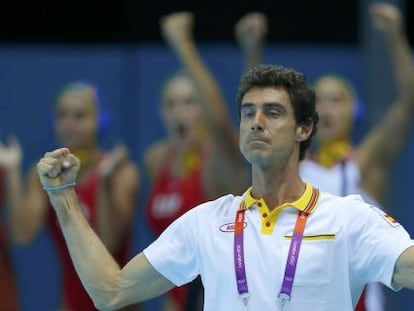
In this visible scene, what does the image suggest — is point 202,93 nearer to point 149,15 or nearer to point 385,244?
point 149,15

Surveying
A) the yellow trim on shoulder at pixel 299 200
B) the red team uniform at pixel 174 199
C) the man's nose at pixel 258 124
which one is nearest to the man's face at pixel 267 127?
the man's nose at pixel 258 124

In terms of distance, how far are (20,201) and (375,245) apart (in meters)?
3.66

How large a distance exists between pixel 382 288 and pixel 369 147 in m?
0.93

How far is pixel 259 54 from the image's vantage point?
722 centimetres

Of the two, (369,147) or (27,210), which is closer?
(369,147)

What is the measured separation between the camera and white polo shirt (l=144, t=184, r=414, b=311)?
14.4 feet

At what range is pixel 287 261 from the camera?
4.39 metres

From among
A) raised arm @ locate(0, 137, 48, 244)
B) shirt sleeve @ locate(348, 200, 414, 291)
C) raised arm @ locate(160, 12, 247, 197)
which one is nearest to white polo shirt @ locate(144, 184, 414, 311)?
shirt sleeve @ locate(348, 200, 414, 291)

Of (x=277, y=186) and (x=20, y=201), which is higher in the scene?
(x=277, y=186)

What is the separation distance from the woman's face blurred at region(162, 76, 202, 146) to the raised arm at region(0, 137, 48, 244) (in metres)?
0.85

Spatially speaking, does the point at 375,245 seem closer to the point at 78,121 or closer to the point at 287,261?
the point at 287,261

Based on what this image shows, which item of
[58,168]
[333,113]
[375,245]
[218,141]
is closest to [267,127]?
[375,245]

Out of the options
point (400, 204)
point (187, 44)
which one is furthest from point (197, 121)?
point (400, 204)

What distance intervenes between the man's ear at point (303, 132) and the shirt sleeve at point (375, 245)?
0.33 metres
